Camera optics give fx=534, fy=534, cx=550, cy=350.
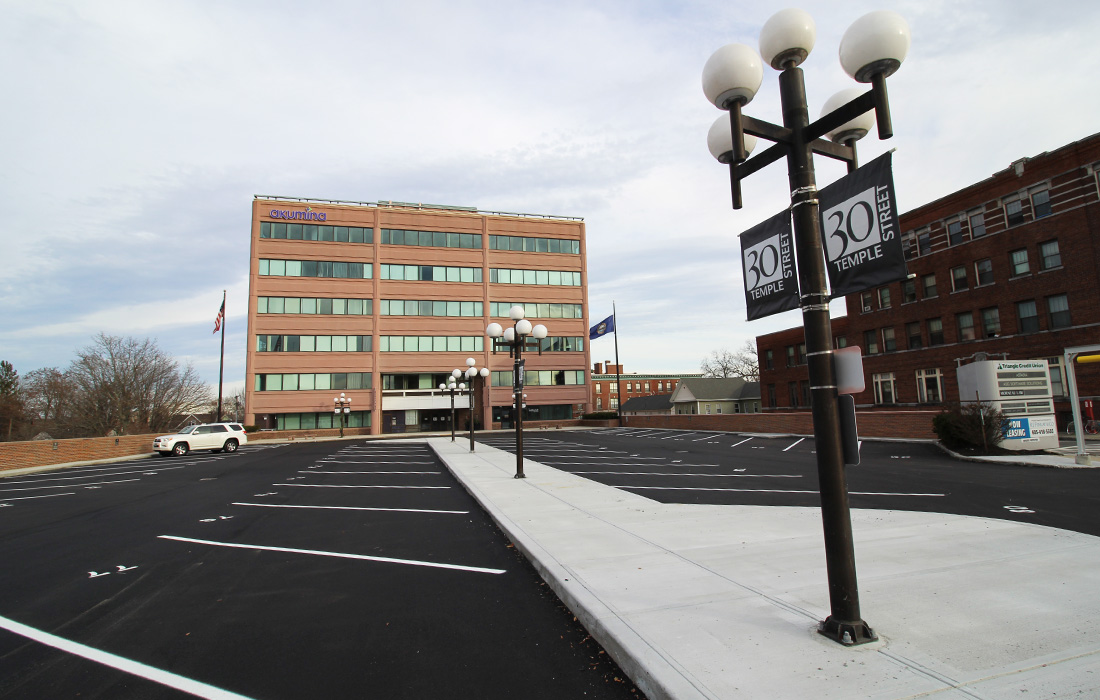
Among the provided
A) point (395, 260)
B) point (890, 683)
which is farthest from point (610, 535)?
point (395, 260)

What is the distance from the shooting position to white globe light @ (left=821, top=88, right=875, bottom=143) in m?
4.24

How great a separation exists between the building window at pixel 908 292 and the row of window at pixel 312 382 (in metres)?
43.4

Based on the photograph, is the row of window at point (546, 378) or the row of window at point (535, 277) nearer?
the row of window at point (546, 378)

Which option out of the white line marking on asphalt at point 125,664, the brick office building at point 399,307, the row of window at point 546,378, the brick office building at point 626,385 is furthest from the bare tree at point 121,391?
the brick office building at point 626,385

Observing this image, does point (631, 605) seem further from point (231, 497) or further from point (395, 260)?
point (395, 260)

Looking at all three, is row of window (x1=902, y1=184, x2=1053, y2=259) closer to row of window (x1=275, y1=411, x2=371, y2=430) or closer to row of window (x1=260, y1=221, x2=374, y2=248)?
row of window (x1=260, y1=221, x2=374, y2=248)

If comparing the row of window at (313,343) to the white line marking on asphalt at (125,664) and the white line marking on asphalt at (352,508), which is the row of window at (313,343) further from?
the white line marking on asphalt at (125,664)

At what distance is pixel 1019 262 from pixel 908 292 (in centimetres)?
669

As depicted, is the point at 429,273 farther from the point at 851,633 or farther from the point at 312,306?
the point at 851,633

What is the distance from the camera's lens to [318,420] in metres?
48.4

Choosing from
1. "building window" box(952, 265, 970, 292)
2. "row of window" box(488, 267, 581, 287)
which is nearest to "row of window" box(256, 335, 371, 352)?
"row of window" box(488, 267, 581, 287)

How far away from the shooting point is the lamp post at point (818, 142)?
3512mm

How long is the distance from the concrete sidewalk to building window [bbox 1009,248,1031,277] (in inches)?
1173

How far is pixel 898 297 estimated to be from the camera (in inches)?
1405
